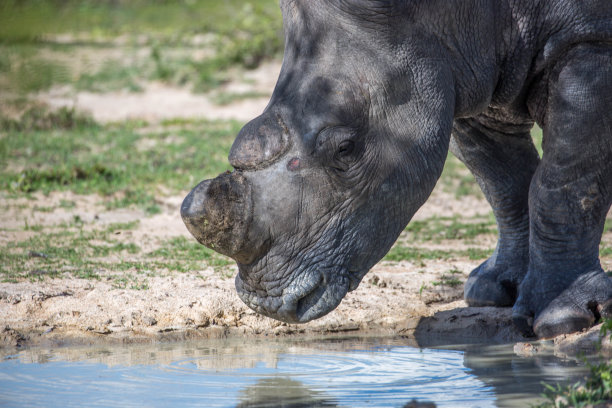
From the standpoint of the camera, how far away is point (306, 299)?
11.9 ft

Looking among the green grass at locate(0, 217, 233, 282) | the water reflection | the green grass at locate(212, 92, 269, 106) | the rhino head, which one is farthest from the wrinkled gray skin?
the green grass at locate(212, 92, 269, 106)


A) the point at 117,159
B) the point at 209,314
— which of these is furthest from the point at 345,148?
the point at 117,159

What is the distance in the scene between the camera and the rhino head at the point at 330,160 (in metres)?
3.44

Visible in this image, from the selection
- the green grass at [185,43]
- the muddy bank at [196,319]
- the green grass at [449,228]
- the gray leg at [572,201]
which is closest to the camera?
the gray leg at [572,201]

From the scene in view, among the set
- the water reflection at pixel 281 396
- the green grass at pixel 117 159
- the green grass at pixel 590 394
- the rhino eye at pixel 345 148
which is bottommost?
the water reflection at pixel 281 396

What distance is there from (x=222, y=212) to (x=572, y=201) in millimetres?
1818

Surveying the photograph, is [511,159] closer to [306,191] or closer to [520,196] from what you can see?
[520,196]

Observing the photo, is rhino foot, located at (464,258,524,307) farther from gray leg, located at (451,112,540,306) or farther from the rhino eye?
the rhino eye

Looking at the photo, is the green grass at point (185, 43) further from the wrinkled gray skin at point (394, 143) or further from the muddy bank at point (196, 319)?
the wrinkled gray skin at point (394, 143)

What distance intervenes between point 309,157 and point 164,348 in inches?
62.8

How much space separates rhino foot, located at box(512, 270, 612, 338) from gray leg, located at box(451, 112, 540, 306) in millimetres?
683

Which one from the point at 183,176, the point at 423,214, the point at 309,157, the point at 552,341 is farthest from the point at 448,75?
the point at 183,176

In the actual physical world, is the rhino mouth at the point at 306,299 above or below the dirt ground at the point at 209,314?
above

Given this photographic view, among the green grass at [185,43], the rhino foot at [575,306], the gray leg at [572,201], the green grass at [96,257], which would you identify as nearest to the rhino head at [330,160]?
the gray leg at [572,201]
